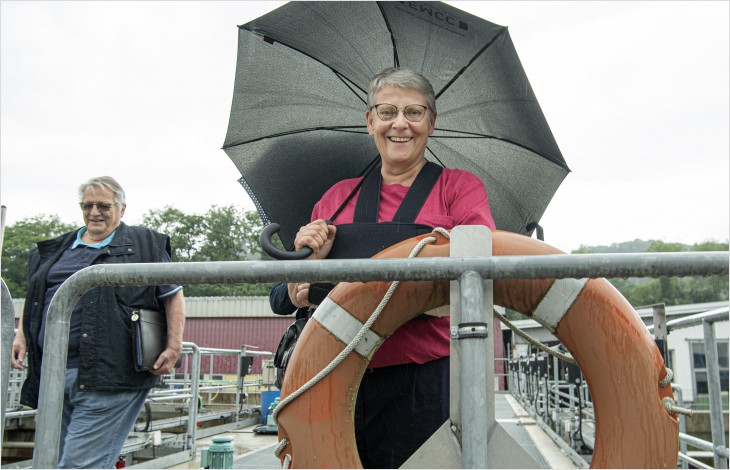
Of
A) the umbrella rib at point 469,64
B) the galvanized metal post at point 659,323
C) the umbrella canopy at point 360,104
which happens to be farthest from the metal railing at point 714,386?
the umbrella rib at point 469,64

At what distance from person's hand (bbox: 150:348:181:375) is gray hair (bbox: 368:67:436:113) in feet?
5.15

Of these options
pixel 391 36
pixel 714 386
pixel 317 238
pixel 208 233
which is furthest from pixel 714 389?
pixel 208 233

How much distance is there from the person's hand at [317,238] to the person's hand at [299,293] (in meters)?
0.11

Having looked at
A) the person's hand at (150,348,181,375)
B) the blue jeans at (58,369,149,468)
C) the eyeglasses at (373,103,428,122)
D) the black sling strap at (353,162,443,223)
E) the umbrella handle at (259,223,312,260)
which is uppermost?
the eyeglasses at (373,103,428,122)

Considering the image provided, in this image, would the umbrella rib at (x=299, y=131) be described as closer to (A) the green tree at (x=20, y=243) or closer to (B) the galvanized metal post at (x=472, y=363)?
(B) the galvanized metal post at (x=472, y=363)

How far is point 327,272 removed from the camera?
1092mm

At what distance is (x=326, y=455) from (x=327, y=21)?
152 centimetres

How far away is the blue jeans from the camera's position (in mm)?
2465

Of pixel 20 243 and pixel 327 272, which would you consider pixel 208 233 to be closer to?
pixel 20 243

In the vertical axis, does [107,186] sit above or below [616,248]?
below

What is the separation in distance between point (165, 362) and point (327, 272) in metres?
1.89

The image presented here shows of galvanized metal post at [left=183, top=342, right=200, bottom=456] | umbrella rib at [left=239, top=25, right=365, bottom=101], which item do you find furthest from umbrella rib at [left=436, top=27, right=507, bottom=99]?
galvanized metal post at [left=183, top=342, right=200, bottom=456]

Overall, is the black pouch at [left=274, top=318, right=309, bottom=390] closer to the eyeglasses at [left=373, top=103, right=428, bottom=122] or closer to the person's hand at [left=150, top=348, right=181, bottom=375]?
the eyeglasses at [left=373, top=103, right=428, bottom=122]

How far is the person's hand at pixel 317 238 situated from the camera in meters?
1.49
